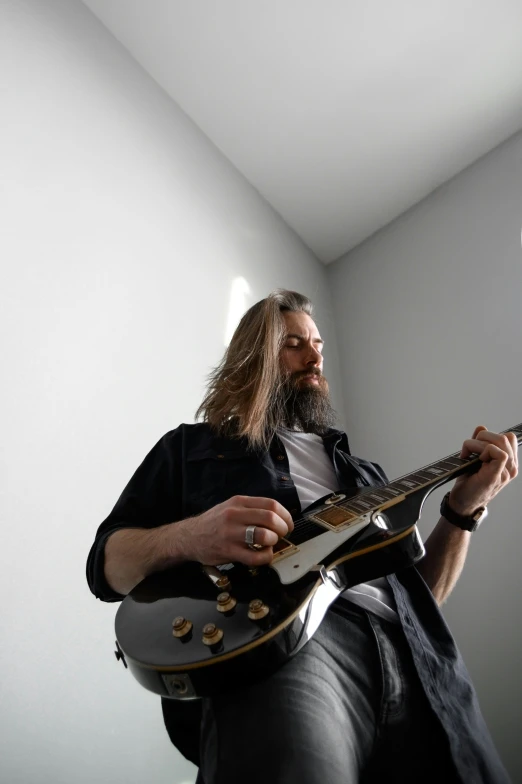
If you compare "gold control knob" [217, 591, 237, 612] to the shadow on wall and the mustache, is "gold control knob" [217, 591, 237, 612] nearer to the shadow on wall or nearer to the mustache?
the mustache

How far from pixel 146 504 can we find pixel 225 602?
0.38 meters

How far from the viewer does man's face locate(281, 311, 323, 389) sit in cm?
122

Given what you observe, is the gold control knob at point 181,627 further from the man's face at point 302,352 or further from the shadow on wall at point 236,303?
the shadow on wall at point 236,303

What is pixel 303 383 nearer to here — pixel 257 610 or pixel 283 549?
pixel 283 549

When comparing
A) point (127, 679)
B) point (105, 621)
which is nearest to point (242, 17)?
point (105, 621)

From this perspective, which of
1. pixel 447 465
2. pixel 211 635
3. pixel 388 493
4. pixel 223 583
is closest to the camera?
pixel 211 635

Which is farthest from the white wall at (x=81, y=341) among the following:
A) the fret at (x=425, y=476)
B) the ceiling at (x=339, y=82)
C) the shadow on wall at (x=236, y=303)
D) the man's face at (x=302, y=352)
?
the fret at (x=425, y=476)

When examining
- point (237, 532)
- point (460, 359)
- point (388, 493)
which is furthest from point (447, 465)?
point (460, 359)

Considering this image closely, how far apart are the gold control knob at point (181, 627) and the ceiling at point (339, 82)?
7.33 ft

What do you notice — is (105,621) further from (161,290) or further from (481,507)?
(161,290)

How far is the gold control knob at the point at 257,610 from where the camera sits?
473mm

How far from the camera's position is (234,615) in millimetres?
497

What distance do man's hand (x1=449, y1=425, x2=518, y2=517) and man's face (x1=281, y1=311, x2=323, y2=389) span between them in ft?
1.55

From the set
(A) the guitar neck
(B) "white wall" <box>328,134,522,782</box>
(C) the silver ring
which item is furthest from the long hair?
(B) "white wall" <box>328,134,522,782</box>
